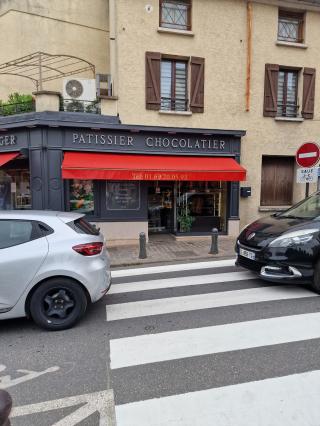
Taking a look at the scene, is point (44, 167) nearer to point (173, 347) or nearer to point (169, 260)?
point (169, 260)

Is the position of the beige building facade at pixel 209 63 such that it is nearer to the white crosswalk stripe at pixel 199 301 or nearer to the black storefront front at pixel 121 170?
the black storefront front at pixel 121 170

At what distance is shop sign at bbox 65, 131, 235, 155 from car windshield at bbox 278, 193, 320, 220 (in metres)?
4.70

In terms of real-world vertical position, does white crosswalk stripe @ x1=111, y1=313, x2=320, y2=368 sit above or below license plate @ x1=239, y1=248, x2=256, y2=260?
below

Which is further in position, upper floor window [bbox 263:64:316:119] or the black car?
upper floor window [bbox 263:64:316:119]

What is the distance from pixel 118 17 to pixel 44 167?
16.7 feet

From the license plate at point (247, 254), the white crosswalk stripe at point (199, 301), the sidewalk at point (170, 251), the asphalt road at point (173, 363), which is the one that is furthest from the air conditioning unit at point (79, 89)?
the white crosswalk stripe at point (199, 301)

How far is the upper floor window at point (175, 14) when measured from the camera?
1008 cm

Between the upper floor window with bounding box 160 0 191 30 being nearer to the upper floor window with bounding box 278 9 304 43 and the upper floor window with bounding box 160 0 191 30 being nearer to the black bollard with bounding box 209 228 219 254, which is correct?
the upper floor window with bounding box 278 9 304 43

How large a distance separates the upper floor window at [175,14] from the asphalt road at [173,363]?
9.04m

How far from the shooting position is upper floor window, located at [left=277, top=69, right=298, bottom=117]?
444 inches

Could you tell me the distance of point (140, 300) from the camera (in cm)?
505

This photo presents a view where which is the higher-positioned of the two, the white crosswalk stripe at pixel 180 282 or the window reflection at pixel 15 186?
the window reflection at pixel 15 186

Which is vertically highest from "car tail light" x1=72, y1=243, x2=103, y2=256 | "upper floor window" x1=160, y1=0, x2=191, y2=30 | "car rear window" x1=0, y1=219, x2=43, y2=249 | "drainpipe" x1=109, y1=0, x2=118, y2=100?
"upper floor window" x1=160, y1=0, x2=191, y2=30

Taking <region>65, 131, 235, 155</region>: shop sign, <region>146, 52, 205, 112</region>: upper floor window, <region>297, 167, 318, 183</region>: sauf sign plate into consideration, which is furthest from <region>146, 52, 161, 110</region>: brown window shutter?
<region>297, 167, 318, 183</region>: sauf sign plate
